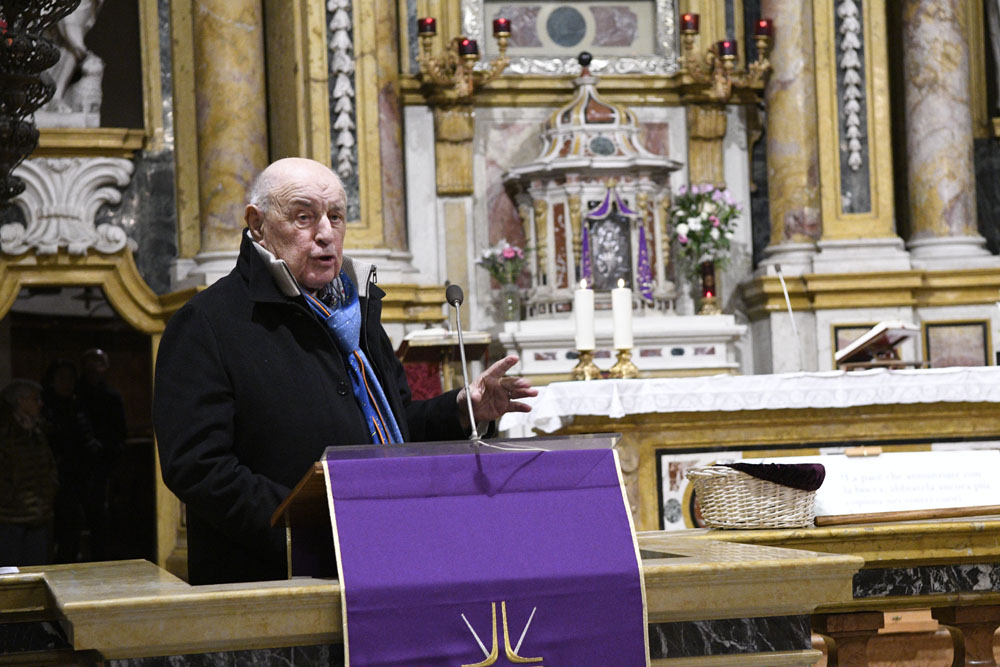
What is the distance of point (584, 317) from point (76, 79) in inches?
165

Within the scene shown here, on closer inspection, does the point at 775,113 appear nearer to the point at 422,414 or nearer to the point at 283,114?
the point at 283,114

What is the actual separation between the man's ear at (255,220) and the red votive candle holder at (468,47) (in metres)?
5.65

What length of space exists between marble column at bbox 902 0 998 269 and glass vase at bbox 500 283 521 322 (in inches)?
95.6

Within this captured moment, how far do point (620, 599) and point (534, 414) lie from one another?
3434 millimetres

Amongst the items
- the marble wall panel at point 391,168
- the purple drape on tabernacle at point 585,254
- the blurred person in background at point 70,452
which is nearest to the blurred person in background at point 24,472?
the blurred person in background at point 70,452

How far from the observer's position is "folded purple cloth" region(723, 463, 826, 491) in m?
3.62

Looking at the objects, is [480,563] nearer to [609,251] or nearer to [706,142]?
[609,251]

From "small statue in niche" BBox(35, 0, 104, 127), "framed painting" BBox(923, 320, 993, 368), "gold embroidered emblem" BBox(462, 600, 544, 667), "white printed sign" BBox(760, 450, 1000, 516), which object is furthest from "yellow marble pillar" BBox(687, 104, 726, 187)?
"gold embroidered emblem" BBox(462, 600, 544, 667)

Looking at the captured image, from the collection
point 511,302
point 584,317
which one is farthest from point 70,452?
point 584,317

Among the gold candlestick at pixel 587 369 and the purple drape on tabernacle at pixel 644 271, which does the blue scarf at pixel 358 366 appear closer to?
the gold candlestick at pixel 587 369

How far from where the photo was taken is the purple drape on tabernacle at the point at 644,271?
27.7ft

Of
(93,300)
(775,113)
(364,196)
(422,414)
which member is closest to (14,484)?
(93,300)

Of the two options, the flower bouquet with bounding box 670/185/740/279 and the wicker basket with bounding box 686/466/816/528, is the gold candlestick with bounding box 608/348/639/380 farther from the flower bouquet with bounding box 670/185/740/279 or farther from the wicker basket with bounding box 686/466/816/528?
the wicker basket with bounding box 686/466/816/528

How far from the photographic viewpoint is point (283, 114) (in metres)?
8.55
